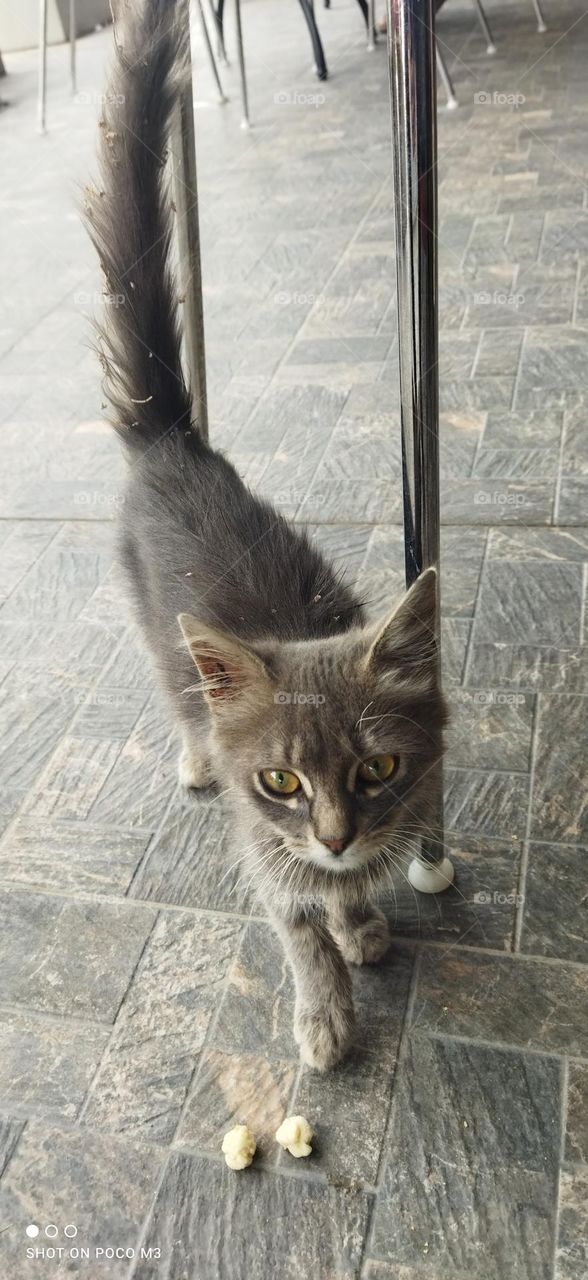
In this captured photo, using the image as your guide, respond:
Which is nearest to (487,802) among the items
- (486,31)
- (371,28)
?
(486,31)

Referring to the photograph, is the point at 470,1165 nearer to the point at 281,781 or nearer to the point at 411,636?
the point at 281,781

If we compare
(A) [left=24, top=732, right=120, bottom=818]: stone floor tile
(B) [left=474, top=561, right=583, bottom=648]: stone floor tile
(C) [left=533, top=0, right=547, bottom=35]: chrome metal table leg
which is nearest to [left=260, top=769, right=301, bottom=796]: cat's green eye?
(A) [left=24, top=732, right=120, bottom=818]: stone floor tile

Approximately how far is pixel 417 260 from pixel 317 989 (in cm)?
119

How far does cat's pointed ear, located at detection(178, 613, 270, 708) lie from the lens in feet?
5.37

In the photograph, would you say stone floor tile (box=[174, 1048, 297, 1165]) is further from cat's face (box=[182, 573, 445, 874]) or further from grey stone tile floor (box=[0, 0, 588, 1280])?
cat's face (box=[182, 573, 445, 874])

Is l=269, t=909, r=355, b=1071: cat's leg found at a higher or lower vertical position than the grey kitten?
lower

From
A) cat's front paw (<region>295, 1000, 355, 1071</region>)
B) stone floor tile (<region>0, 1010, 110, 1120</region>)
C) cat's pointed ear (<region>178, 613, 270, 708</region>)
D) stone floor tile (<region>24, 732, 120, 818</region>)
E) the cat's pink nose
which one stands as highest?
cat's pointed ear (<region>178, 613, 270, 708</region>)

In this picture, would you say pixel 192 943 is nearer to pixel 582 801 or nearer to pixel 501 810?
pixel 501 810

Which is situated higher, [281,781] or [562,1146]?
[281,781]

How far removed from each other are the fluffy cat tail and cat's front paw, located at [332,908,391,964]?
1049mm

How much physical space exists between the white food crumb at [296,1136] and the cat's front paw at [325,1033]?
0.11 meters

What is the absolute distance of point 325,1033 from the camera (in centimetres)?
177

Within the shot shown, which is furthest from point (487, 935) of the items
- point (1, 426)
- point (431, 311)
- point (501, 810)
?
point (1, 426)

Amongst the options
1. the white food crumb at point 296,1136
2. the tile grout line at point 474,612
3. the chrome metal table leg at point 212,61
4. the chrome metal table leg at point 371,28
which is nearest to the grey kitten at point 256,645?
the white food crumb at point 296,1136
